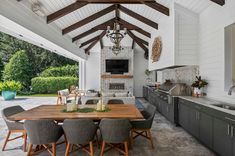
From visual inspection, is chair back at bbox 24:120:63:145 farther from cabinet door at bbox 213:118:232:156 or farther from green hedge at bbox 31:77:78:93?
green hedge at bbox 31:77:78:93

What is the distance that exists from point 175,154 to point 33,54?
15.5m

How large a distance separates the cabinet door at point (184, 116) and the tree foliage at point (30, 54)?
529 inches

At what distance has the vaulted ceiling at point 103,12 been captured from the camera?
A: 14.5 feet

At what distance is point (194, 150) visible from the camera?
10.8 feet

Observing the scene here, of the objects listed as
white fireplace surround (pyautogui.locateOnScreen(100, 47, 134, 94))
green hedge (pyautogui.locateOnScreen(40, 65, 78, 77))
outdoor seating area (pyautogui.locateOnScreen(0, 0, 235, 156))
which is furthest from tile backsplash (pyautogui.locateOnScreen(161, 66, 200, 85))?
green hedge (pyautogui.locateOnScreen(40, 65, 78, 77))

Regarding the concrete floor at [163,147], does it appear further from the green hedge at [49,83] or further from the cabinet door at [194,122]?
the green hedge at [49,83]

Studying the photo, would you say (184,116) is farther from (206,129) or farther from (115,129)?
(115,129)

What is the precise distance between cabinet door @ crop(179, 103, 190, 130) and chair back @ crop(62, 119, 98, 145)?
2.42 meters

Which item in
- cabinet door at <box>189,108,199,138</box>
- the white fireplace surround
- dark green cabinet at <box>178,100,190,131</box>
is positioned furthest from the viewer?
the white fireplace surround

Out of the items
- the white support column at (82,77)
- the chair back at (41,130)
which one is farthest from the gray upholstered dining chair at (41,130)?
the white support column at (82,77)

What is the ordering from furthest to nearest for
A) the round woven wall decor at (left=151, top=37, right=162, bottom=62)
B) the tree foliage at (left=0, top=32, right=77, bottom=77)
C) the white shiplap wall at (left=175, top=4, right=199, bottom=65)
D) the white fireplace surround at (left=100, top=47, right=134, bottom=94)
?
1. the tree foliage at (left=0, top=32, right=77, bottom=77)
2. the white fireplace surround at (left=100, top=47, right=134, bottom=94)
3. the round woven wall decor at (left=151, top=37, right=162, bottom=62)
4. the white shiplap wall at (left=175, top=4, right=199, bottom=65)

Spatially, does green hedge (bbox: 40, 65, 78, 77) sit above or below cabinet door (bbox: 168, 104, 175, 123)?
above

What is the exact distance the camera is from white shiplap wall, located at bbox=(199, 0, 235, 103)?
3.49 meters

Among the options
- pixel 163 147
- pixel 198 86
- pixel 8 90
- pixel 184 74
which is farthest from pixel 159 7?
pixel 8 90
